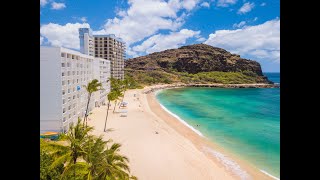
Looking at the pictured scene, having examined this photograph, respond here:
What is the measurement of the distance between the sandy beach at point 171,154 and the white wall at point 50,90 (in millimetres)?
6353

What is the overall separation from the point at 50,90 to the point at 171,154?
48.2ft

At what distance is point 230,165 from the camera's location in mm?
25219

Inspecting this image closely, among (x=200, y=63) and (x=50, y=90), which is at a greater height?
(x=200, y=63)

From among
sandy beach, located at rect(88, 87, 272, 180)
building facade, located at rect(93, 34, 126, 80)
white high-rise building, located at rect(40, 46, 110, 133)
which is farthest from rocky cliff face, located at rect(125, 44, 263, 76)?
white high-rise building, located at rect(40, 46, 110, 133)

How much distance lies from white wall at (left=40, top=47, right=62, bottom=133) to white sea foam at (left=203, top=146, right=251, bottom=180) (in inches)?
676

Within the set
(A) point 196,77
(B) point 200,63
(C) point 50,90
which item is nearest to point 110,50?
(C) point 50,90

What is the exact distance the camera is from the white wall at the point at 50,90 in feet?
91.9

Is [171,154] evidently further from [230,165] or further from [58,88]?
[58,88]

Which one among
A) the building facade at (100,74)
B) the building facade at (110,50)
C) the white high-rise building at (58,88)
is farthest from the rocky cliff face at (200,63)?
the white high-rise building at (58,88)

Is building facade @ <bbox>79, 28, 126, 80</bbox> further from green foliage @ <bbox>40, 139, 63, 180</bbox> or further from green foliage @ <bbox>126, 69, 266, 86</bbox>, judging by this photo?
green foliage @ <bbox>40, 139, 63, 180</bbox>
